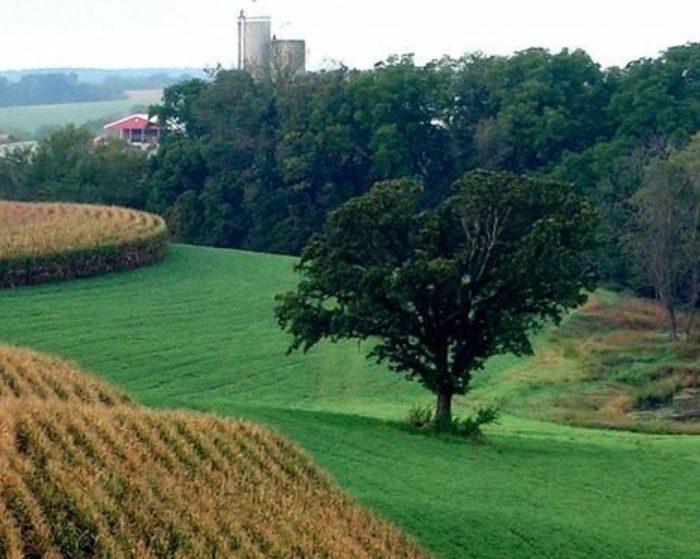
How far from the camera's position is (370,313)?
26.7 m

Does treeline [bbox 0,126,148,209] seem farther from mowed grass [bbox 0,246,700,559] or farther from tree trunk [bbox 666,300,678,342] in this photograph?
tree trunk [bbox 666,300,678,342]

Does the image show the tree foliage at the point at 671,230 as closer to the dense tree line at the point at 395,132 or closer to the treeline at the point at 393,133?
the treeline at the point at 393,133

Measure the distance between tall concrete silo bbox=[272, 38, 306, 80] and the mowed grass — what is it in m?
31.3

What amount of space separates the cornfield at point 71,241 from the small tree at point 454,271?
1998cm

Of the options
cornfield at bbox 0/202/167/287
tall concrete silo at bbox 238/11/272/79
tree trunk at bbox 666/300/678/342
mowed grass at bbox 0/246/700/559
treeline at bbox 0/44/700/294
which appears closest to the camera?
mowed grass at bbox 0/246/700/559

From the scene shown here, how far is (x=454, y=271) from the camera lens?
26.2 m

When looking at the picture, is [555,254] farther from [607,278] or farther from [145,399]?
[607,278]

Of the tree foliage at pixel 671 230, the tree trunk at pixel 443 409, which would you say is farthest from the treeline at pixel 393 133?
the tree trunk at pixel 443 409

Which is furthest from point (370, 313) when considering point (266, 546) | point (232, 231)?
point (232, 231)

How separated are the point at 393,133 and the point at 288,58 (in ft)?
59.3

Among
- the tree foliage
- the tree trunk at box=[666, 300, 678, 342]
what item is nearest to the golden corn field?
the tree trunk at box=[666, 300, 678, 342]

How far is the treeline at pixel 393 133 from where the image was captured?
68.8m

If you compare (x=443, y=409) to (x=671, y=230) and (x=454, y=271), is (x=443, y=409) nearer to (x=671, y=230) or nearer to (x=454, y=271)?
(x=454, y=271)

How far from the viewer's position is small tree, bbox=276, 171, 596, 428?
2662 cm
